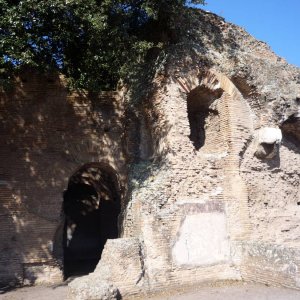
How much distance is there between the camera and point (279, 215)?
360 inches

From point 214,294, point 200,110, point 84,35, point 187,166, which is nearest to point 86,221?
point 200,110

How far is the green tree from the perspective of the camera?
7.65 meters

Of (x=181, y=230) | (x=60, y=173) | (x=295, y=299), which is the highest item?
(x=60, y=173)

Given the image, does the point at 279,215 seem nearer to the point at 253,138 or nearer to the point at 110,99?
the point at 253,138

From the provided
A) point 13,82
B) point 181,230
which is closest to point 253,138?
point 181,230

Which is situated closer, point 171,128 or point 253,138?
point 171,128

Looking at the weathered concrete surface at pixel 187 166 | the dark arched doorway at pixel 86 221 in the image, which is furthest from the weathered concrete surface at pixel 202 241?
the dark arched doorway at pixel 86 221

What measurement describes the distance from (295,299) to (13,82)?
7.25 meters

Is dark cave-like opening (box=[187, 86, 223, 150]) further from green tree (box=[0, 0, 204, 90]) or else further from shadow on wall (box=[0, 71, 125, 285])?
shadow on wall (box=[0, 71, 125, 285])

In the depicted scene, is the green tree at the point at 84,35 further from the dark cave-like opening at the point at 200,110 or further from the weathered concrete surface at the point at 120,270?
the weathered concrete surface at the point at 120,270

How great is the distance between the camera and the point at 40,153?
906 centimetres

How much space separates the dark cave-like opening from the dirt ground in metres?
3.57

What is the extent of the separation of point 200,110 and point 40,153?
3.99 metres

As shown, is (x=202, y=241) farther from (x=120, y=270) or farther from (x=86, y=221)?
A: (x=86, y=221)
